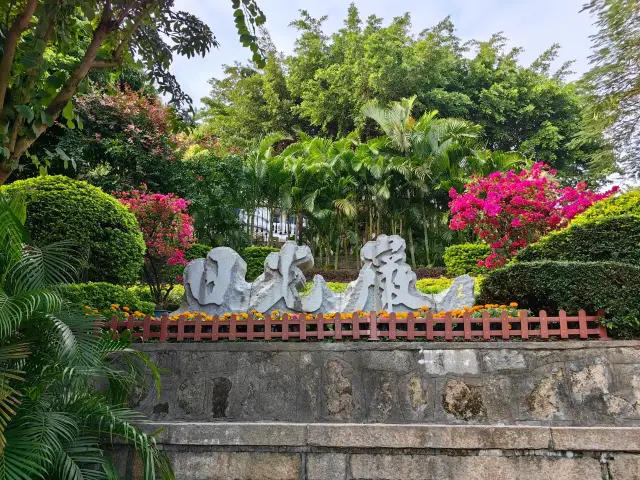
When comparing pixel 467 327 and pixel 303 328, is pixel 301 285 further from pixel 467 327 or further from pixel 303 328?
pixel 467 327

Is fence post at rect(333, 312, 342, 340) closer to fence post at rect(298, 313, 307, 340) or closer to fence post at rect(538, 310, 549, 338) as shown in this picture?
fence post at rect(298, 313, 307, 340)

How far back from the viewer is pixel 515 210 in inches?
361

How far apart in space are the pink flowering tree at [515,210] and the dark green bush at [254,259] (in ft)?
18.9

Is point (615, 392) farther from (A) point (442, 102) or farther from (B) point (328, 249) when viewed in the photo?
(A) point (442, 102)

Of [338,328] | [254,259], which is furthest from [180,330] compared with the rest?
[254,259]

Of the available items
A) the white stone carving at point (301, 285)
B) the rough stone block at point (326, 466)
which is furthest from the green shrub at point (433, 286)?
the rough stone block at point (326, 466)

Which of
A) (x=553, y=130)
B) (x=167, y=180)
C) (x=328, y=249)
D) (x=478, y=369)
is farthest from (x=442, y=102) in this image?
(x=478, y=369)

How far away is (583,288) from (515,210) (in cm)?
474

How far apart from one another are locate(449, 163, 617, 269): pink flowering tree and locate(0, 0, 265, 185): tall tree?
645cm

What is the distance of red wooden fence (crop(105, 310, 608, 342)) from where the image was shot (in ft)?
15.3

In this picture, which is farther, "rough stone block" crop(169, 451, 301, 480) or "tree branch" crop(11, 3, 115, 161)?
"rough stone block" crop(169, 451, 301, 480)

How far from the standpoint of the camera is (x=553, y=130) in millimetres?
21062

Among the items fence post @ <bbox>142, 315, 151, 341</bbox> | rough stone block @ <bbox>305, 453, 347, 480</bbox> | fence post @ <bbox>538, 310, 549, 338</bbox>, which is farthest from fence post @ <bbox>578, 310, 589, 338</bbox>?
fence post @ <bbox>142, 315, 151, 341</bbox>

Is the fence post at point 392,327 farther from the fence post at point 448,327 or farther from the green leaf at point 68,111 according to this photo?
the green leaf at point 68,111
